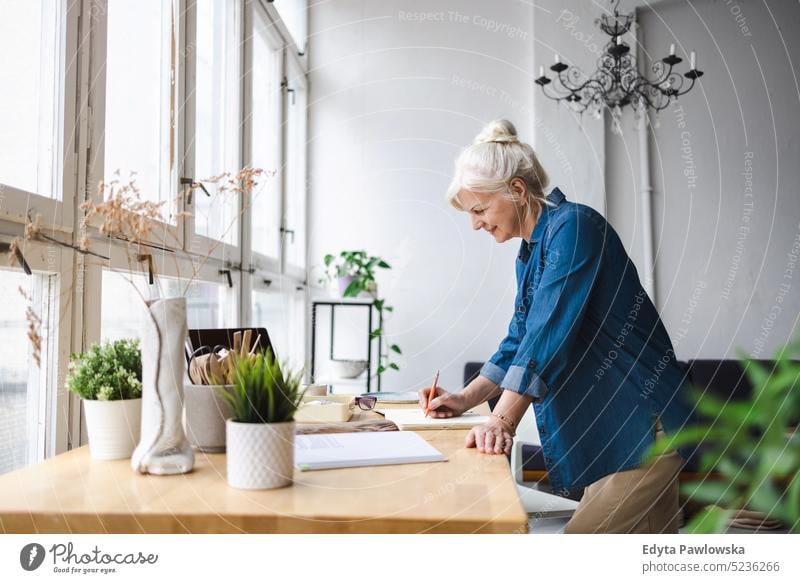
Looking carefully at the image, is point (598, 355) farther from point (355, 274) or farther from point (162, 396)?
point (355, 274)

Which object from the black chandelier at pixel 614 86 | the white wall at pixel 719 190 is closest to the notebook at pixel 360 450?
the black chandelier at pixel 614 86

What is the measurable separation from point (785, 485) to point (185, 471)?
0.62 metres

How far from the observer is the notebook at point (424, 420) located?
3.44 ft

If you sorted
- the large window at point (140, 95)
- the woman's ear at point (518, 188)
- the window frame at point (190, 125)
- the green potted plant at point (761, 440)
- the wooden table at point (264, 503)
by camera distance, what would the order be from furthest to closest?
the window frame at point (190, 125) < the large window at point (140, 95) < the woman's ear at point (518, 188) < the wooden table at point (264, 503) < the green potted plant at point (761, 440)

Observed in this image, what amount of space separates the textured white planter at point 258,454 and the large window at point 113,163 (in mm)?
213

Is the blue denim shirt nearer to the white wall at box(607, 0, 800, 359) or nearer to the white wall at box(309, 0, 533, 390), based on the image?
the white wall at box(309, 0, 533, 390)

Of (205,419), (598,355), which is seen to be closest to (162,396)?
(205,419)

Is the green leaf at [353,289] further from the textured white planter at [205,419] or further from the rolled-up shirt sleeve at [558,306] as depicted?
the textured white planter at [205,419]

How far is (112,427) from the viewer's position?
2.64ft

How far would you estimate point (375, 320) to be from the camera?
3.43 m

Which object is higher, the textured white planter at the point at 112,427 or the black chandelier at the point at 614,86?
the black chandelier at the point at 614,86

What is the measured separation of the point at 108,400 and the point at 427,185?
2717mm
